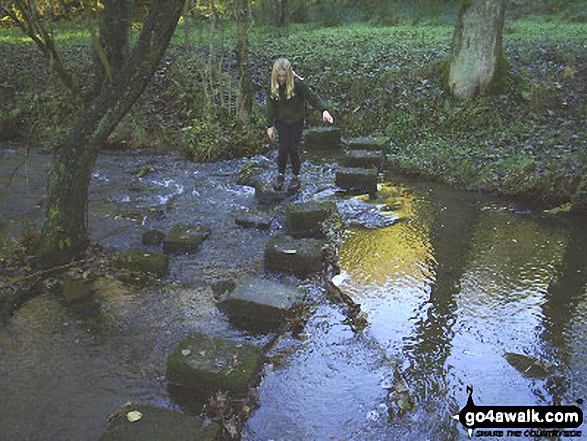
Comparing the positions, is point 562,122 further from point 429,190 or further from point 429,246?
point 429,246

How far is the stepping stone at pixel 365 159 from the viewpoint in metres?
9.25

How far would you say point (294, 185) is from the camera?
8.40 m

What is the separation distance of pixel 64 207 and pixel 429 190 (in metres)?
5.67

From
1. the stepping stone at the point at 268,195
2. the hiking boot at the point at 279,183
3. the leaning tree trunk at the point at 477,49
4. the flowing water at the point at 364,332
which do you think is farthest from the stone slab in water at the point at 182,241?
the leaning tree trunk at the point at 477,49

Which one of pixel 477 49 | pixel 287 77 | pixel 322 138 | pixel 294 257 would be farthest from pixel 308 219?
pixel 477 49

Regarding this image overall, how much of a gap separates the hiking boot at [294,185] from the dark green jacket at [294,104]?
1097 mm

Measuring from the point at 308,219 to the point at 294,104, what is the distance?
198 centimetres

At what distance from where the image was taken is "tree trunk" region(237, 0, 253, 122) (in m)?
10.3

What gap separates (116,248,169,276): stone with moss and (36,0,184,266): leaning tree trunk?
21.7 inches

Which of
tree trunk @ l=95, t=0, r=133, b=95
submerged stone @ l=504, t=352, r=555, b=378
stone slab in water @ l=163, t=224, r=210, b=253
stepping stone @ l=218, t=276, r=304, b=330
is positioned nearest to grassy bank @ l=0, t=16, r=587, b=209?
tree trunk @ l=95, t=0, r=133, b=95

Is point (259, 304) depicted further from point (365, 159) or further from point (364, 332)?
point (365, 159)

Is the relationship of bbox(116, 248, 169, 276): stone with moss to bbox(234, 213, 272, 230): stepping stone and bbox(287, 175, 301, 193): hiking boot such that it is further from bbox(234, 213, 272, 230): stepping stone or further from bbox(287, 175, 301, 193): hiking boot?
bbox(287, 175, 301, 193): hiking boot

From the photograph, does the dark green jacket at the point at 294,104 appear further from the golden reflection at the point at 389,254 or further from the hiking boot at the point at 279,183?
the golden reflection at the point at 389,254

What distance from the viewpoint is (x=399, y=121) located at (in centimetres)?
1129
